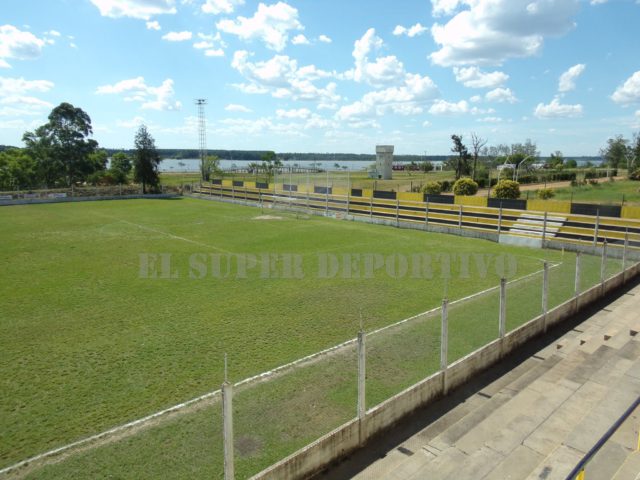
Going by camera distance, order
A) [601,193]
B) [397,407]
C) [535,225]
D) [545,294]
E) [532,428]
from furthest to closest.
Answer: [601,193]
[535,225]
[545,294]
[397,407]
[532,428]

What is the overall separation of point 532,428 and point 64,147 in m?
49.3

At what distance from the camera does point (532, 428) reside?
4.60 m

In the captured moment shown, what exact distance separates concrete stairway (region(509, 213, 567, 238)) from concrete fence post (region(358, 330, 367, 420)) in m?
13.2

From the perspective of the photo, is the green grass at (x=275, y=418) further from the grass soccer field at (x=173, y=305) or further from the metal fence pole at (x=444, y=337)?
the grass soccer field at (x=173, y=305)

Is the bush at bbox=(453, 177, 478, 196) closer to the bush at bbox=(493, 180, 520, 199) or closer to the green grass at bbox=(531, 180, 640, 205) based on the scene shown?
the bush at bbox=(493, 180, 520, 199)

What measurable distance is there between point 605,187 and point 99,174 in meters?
49.4

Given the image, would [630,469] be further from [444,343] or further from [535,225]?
[535,225]

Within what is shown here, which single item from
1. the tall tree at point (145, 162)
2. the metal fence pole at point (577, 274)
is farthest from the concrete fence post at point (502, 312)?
the tall tree at point (145, 162)

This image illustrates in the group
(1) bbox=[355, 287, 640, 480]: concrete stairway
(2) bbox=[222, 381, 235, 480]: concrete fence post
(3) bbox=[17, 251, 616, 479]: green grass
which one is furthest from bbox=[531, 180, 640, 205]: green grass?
(2) bbox=[222, 381, 235, 480]: concrete fence post

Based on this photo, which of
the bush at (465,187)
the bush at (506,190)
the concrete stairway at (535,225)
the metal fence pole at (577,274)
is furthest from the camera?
the bush at (465,187)

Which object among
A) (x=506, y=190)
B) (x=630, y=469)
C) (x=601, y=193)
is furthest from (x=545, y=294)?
(x=601, y=193)

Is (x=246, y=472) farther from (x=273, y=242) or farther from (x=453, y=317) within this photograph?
(x=273, y=242)

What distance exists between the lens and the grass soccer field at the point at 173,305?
5199mm

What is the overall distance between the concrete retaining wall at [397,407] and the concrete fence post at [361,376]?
10cm
